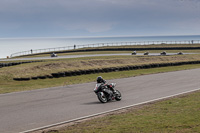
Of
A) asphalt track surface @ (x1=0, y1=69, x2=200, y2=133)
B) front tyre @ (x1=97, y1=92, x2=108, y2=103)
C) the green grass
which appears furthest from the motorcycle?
the green grass

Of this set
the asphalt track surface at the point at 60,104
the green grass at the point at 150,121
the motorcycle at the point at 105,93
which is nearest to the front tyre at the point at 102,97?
the motorcycle at the point at 105,93

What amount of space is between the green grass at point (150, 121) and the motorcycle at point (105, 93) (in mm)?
2406

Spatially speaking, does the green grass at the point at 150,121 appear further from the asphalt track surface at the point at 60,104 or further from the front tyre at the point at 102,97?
the front tyre at the point at 102,97

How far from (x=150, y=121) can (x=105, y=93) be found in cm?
570

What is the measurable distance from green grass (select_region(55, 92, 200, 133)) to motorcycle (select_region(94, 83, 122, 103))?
7.89 feet

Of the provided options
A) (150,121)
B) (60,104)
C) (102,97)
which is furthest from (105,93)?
(150,121)

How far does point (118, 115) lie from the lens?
41.0 feet

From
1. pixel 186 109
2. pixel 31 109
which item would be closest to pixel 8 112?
pixel 31 109

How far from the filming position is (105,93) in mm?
16156

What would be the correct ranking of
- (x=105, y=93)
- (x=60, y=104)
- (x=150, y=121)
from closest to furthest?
(x=150, y=121), (x=60, y=104), (x=105, y=93)

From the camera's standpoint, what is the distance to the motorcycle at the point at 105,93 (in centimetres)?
1583

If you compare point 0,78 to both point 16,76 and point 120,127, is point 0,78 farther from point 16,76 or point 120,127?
point 120,127

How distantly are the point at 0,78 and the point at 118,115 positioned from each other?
1821cm

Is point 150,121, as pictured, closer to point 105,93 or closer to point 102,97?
point 102,97
